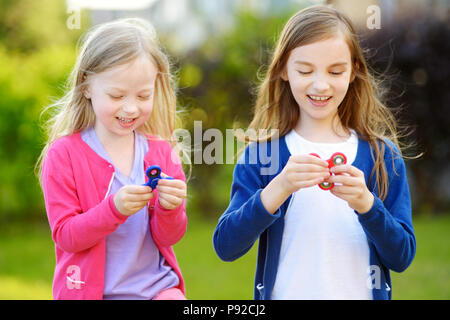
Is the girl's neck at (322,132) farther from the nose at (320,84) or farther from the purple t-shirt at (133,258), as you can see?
the purple t-shirt at (133,258)

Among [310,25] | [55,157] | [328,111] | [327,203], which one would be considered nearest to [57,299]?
[55,157]

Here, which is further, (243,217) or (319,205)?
(319,205)

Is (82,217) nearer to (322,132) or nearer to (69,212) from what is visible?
(69,212)

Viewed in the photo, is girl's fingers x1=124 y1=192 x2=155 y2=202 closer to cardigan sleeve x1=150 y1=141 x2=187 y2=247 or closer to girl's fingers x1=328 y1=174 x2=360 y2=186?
cardigan sleeve x1=150 y1=141 x2=187 y2=247

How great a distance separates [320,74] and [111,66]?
2.99ft

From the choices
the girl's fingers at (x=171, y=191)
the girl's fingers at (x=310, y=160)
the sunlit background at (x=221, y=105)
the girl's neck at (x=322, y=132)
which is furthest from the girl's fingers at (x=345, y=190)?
the sunlit background at (x=221, y=105)

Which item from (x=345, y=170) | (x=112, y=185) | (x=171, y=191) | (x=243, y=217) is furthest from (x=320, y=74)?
(x=112, y=185)

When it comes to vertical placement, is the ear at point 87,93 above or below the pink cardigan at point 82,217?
Result: above

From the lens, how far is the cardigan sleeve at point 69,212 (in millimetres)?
2354

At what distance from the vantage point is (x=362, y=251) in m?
2.47

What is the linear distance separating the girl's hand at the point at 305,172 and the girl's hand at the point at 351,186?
4cm

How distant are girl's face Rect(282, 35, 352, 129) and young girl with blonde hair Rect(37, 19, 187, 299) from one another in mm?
644

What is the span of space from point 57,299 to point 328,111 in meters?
1.44

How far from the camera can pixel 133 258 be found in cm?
251
